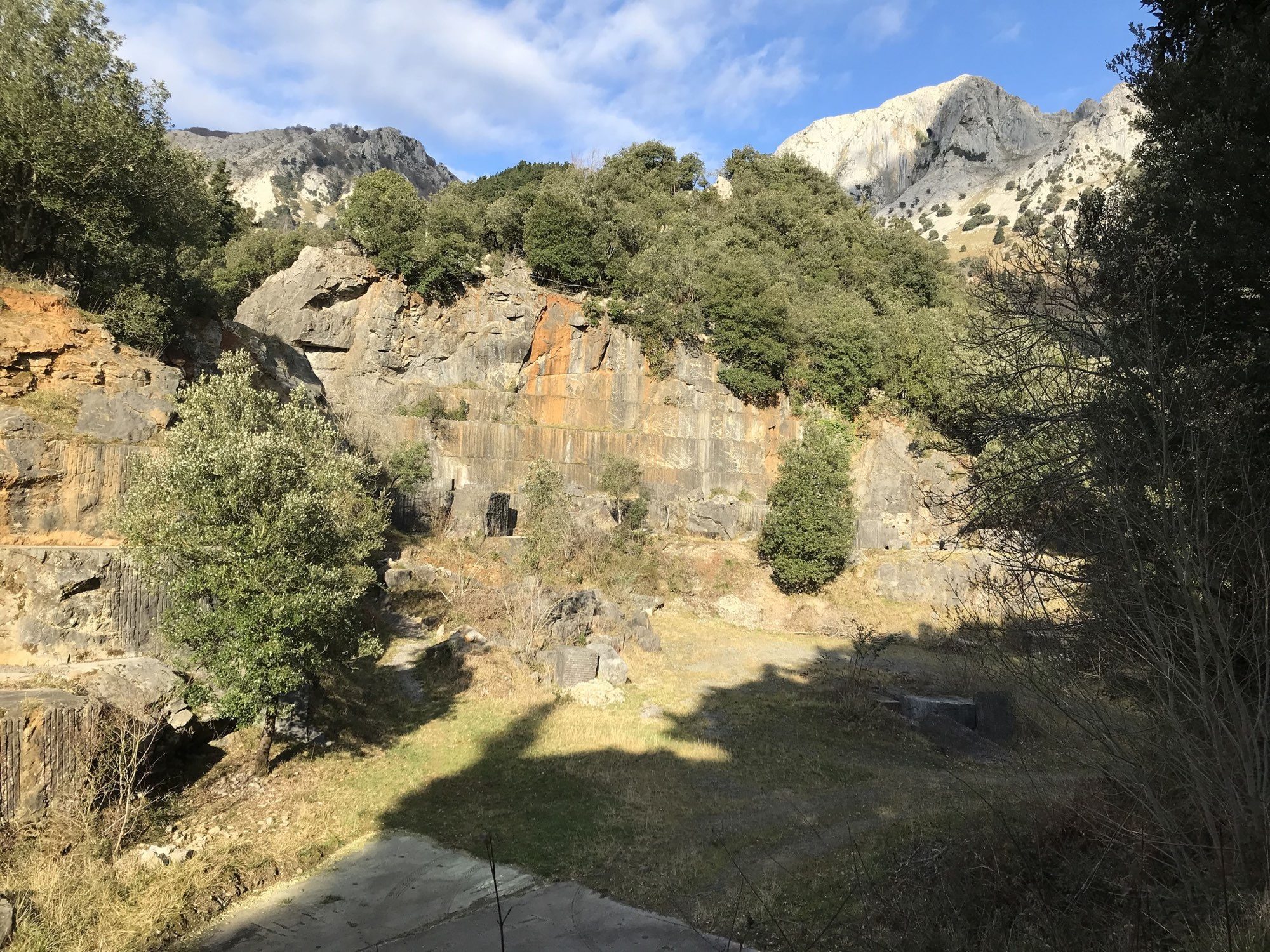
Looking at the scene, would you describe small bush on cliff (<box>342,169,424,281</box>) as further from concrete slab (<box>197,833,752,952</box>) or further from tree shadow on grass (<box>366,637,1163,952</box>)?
concrete slab (<box>197,833,752,952</box>)

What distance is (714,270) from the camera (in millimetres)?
35031

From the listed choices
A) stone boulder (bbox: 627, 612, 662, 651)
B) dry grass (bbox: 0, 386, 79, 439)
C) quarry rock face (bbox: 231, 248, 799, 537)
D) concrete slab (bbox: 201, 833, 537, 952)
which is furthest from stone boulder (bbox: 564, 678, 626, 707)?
quarry rock face (bbox: 231, 248, 799, 537)

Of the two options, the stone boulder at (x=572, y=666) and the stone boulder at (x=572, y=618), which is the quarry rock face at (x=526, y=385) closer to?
the stone boulder at (x=572, y=618)

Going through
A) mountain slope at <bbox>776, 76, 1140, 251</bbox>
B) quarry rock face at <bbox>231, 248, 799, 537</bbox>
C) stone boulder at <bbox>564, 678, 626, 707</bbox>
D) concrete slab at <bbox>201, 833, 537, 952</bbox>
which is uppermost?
Answer: mountain slope at <bbox>776, 76, 1140, 251</bbox>

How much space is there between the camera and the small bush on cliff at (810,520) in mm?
27516

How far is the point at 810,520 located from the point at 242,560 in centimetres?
2136

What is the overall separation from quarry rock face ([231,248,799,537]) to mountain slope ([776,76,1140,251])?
149 feet

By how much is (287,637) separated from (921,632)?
2112 cm

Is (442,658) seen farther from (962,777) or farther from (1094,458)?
(1094,458)

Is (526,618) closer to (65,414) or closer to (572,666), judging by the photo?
(572,666)

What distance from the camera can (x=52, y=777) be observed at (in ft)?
27.6

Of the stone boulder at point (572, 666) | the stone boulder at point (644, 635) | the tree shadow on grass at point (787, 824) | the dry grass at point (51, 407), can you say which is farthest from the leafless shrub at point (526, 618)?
the dry grass at point (51, 407)

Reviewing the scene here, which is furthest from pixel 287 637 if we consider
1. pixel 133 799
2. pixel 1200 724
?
pixel 1200 724

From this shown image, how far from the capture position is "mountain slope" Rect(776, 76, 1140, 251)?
69.6 m
